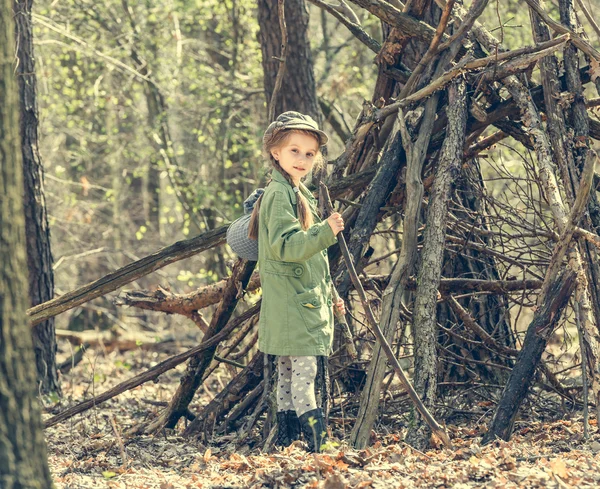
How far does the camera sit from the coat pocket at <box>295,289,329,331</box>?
14.2 ft

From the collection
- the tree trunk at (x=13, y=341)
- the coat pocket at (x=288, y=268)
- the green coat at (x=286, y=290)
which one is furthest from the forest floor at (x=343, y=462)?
the tree trunk at (x=13, y=341)

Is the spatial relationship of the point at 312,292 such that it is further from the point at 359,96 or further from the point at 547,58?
the point at 359,96

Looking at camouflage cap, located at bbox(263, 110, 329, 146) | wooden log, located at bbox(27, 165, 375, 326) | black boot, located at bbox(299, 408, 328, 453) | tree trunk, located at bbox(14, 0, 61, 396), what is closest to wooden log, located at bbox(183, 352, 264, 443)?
wooden log, located at bbox(27, 165, 375, 326)

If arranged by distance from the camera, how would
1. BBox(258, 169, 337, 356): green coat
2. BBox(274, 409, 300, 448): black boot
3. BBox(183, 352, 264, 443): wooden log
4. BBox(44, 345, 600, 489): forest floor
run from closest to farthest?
BBox(44, 345, 600, 489): forest floor → BBox(258, 169, 337, 356): green coat → BBox(274, 409, 300, 448): black boot → BBox(183, 352, 264, 443): wooden log

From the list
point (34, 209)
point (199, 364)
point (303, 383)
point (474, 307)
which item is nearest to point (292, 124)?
point (303, 383)

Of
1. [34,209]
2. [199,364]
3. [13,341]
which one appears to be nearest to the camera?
[13,341]

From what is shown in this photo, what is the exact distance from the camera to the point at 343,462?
402 cm

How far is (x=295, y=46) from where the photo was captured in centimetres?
759

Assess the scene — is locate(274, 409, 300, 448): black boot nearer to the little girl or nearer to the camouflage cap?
the little girl

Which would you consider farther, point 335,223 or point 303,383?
point 303,383

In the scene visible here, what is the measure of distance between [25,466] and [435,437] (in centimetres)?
228

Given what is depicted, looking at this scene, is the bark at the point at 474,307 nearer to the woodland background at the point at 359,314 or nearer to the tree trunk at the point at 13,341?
the woodland background at the point at 359,314

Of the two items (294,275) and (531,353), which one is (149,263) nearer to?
(294,275)

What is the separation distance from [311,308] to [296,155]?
2.67 feet
